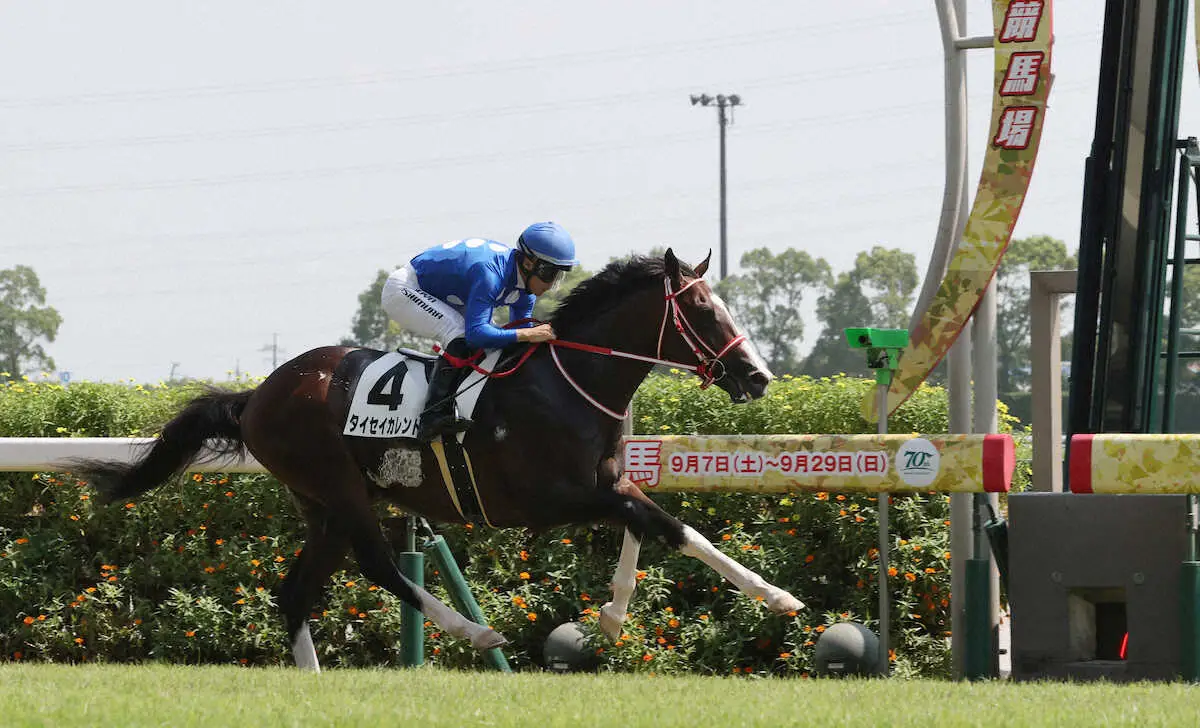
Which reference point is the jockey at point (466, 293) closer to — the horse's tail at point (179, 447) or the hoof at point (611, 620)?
the hoof at point (611, 620)

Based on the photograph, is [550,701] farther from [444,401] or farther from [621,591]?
[444,401]

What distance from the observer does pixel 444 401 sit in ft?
23.5

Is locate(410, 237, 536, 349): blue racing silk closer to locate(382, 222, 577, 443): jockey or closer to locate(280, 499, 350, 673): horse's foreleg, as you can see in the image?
locate(382, 222, 577, 443): jockey

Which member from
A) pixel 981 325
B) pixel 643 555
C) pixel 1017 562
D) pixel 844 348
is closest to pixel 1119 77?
pixel 981 325

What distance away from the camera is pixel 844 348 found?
302ft

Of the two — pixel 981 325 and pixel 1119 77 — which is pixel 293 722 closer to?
pixel 981 325

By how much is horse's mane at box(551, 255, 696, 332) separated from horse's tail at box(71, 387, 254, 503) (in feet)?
6.10

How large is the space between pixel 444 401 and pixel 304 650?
1.47 m

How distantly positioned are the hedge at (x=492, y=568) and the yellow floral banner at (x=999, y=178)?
3.42 feet

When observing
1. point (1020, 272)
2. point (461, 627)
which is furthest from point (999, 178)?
point (1020, 272)

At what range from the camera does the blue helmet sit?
7125 mm

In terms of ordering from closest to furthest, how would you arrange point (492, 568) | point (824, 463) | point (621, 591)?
point (621, 591) → point (824, 463) → point (492, 568)

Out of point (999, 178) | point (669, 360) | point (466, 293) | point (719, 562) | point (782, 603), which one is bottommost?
point (782, 603)

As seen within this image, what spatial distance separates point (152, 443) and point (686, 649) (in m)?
3.15
